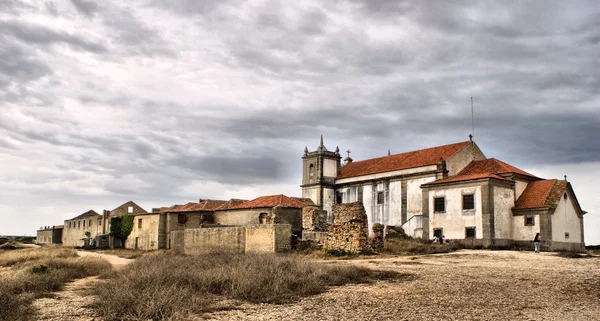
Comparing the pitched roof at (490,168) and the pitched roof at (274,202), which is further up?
the pitched roof at (490,168)

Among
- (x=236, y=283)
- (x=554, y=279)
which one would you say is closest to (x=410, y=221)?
(x=554, y=279)

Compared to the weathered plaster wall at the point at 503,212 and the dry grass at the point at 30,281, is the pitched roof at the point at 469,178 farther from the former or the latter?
the dry grass at the point at 30,281

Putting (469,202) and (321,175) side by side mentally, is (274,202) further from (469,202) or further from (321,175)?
(469,202)

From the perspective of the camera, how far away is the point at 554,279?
45.0 feet

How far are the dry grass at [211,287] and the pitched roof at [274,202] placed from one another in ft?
71.6

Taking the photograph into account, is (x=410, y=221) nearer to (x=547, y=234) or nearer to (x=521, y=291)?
(x=547, y=234)

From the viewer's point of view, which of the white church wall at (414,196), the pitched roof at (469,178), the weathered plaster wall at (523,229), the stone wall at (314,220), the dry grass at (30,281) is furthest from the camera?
the white church wall at (414,196)

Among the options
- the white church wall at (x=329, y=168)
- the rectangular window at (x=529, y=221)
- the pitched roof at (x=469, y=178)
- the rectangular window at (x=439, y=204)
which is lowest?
the rectangular window at (x=529, y=221)

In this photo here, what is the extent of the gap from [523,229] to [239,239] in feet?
60.4

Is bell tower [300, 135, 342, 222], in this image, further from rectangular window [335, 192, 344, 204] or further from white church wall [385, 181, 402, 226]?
white church wall [385, 181, 402, 226]

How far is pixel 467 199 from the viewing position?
34625mm

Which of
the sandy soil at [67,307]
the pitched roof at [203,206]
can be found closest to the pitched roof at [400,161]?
the pitched roof at [203,206]

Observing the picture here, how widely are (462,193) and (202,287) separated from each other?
26.3 meters

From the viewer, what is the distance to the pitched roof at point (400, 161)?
136ft
